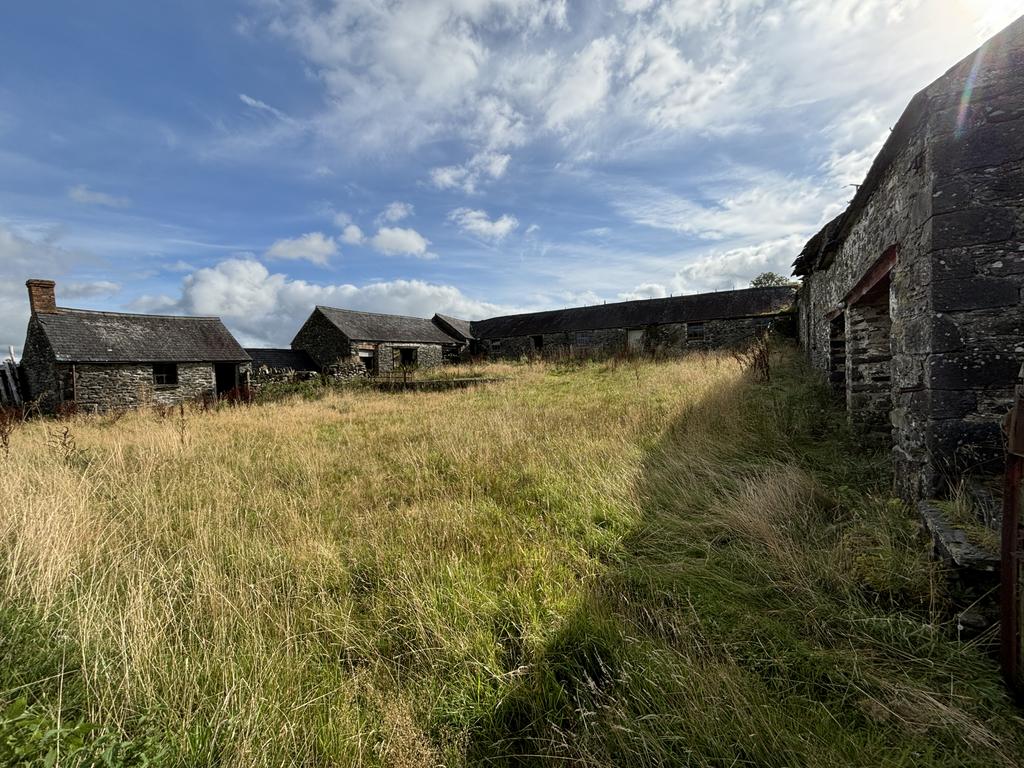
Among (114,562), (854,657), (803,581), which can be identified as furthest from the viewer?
(114,562)

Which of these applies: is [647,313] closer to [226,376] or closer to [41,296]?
[226,376]

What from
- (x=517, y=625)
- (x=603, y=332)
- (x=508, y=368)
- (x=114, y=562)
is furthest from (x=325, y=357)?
(x=517, y=625)

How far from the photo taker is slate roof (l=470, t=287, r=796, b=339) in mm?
23922

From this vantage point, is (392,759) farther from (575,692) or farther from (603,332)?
(603,332)

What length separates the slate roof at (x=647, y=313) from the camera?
23922 mm

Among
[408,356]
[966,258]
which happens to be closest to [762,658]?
[966,258]

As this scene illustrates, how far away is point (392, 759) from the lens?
69.8 inches

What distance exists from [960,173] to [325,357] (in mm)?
26638

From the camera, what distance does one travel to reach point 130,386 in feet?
56.9

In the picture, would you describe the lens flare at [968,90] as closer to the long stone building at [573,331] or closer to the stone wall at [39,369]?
the long stone building at [573,331]

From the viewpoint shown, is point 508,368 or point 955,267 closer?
point 955,267

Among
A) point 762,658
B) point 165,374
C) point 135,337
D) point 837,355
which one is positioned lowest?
point 762,658

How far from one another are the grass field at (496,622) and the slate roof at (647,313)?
21.4 m

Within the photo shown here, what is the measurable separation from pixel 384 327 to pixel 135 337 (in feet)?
40.5
